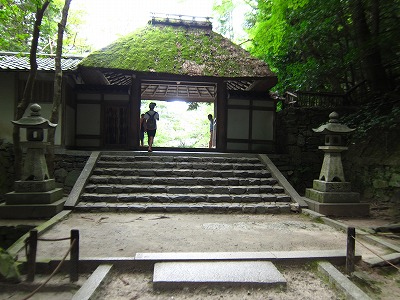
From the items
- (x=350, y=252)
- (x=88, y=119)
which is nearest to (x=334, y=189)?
(x=350, y=252)

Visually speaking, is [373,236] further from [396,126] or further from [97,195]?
[97,195]

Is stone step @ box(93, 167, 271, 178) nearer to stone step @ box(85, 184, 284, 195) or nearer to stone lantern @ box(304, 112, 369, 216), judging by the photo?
stone step @ box(85, 184, 284, 195)

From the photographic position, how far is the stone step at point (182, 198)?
6.58 m

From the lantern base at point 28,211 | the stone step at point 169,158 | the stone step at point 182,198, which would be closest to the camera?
the lantern base at point 28,211

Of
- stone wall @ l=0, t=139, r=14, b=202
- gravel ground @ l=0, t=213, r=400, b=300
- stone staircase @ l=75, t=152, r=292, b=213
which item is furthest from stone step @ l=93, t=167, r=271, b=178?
stone wall @ l=0, t=139, r=14, b=202

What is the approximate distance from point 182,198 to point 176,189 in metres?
0.45

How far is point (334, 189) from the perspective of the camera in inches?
252

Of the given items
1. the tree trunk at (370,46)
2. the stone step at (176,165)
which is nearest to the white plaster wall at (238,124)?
the stone step at (176,165)

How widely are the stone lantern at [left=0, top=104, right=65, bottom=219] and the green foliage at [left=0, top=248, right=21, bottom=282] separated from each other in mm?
2608

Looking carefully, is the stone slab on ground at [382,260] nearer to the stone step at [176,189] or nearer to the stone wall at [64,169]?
the stone step at [176,189]

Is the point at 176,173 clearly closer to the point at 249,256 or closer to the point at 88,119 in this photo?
the point at 249,256

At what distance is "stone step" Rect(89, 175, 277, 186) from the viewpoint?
7.30m

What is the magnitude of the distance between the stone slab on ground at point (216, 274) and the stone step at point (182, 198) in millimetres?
3178

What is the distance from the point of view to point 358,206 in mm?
6277
